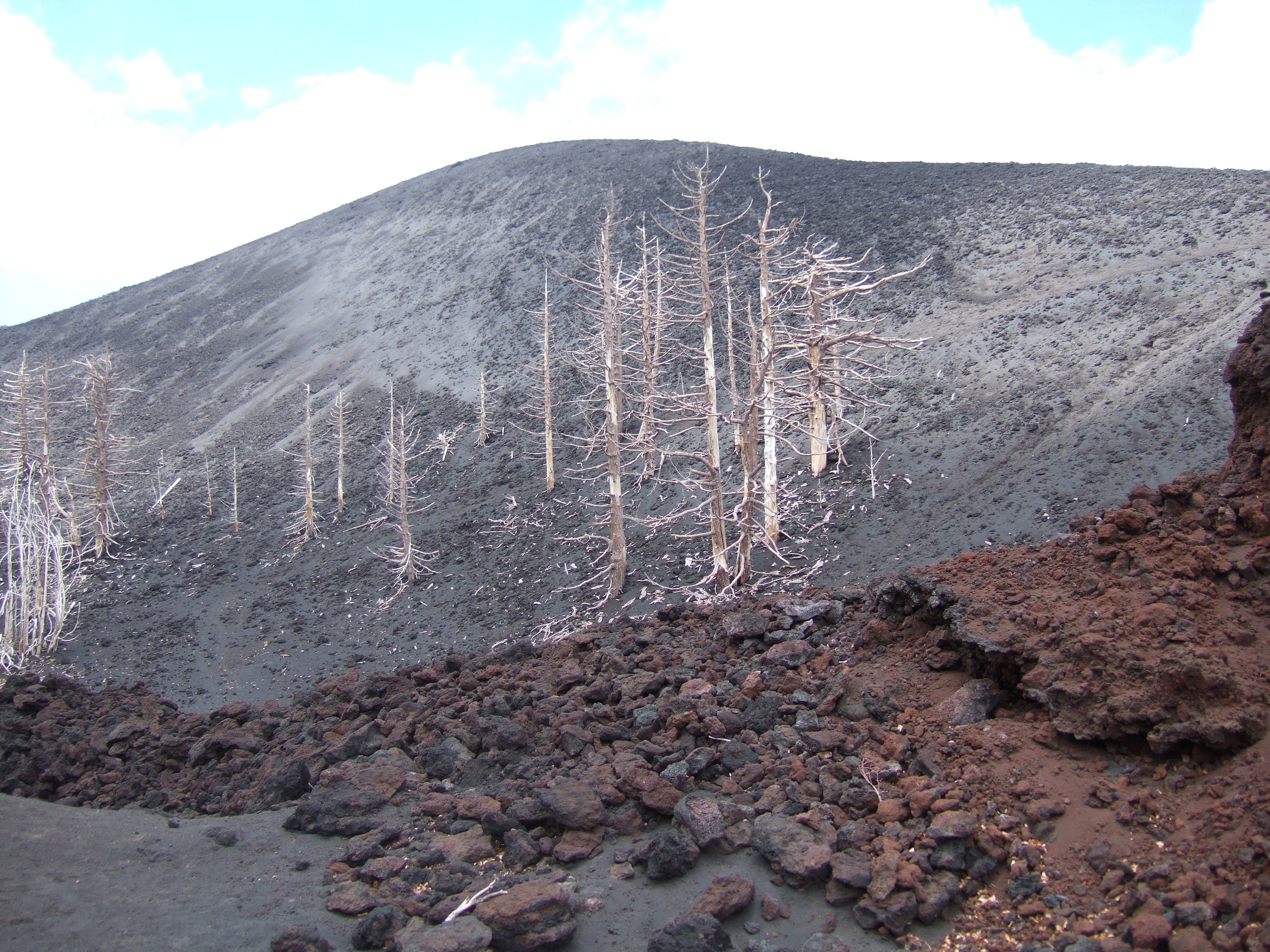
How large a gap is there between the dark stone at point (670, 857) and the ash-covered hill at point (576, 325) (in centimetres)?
925

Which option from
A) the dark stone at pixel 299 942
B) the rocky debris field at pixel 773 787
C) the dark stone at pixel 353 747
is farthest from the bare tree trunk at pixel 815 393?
the dark stone at pixel 299 942

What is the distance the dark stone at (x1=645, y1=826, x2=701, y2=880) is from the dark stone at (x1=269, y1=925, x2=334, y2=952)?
2.12 m

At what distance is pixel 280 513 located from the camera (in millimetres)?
26922

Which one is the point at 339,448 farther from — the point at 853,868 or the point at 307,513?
the point at 853,868

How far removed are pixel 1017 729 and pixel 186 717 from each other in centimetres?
1121

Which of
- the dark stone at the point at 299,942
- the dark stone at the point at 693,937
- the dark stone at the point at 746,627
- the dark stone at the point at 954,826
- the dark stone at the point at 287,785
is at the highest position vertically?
the dark stone at the point at 746,627

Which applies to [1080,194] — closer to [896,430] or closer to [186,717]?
[896,430]

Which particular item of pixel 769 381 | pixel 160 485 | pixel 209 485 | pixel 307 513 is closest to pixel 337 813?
pixel 769 381

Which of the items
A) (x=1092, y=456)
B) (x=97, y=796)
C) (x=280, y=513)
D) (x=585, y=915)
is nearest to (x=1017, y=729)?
(x=585, y=915)

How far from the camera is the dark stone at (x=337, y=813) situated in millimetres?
6480

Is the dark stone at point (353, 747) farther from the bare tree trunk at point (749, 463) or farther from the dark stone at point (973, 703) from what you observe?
the bare tree trunk at point (749, 463)

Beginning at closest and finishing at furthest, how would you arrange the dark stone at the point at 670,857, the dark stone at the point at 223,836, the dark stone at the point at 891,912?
1. the dark stone at the point at 891,912
2. the dark stone at the point at 670,857
3. the dark stone at the point at 223,836

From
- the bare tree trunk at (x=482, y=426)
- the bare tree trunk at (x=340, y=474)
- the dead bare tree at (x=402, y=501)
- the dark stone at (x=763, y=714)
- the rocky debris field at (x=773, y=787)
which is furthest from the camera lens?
the bare tree trunk at (x=482, y=426)

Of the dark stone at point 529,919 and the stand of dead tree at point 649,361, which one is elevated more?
the stand of dead tree at point 649,361
